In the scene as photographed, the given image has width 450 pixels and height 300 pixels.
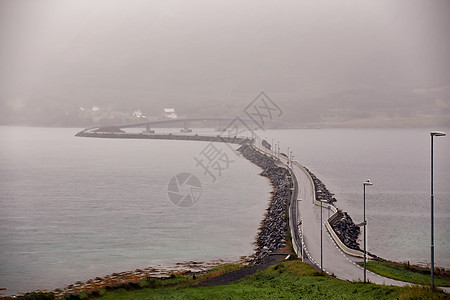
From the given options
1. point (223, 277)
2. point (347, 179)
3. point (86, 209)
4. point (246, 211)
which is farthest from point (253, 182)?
point (223, 277)

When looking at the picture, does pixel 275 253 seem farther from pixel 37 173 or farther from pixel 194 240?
pixel 37 173

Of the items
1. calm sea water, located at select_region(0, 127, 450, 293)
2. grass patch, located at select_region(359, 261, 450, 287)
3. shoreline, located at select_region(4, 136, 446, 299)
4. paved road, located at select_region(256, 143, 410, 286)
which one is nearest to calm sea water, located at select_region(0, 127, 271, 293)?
calm sea water, located at select_region(0, 127, 450, 293)

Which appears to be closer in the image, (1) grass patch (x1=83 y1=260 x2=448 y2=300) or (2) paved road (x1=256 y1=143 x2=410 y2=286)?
(1) grass patch (x1=83 y1=260 x2=448 y2=300)

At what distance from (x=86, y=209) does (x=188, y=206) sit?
8.44m

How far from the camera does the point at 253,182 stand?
59.7m

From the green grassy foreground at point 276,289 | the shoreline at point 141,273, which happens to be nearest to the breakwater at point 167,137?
the shoreline at point 141,273

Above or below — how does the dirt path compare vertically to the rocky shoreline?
below

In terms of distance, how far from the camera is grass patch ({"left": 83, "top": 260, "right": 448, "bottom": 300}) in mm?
15578

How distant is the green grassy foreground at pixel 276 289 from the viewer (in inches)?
621

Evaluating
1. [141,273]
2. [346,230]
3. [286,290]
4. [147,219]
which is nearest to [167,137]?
[147,219]

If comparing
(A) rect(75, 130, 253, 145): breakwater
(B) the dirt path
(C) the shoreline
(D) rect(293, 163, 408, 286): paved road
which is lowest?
(C) the shoreline

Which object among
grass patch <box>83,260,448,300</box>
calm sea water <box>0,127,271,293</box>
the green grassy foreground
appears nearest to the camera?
grass patch <box>83,260,448,300</box>

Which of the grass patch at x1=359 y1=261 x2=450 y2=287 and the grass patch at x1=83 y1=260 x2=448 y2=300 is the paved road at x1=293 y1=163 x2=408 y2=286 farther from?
the grass patch at x1=83 y1=260 x2=448 y2=300

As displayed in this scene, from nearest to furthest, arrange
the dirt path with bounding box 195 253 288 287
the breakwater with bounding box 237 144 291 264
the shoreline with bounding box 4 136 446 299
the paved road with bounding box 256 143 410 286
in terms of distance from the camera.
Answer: the dirt path with bounding box 195 253 288 287
the paved road with bounding box 256 143 410 286
the shoreline with bounding box 4 136 446 299
the breakwater with bounding box 237 144 291 264
